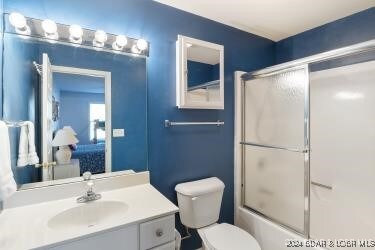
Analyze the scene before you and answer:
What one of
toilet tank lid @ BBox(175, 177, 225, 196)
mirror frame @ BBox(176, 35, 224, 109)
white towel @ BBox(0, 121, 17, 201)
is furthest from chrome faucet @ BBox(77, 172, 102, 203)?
mirror frame @ BBox(176, 35, 224, 109)

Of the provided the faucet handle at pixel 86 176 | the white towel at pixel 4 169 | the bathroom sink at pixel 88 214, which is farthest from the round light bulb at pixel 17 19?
the bathroom sink at pixel 88 214

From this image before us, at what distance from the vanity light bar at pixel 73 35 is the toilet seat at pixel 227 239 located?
152cm

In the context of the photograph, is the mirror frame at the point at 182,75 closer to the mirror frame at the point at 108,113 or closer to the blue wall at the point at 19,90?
the mirror frame at the point at 108,113

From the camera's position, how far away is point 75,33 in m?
1.33

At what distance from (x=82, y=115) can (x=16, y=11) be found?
707 millimetres

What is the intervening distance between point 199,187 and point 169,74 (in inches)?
38.8

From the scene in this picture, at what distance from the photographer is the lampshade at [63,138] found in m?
1.35

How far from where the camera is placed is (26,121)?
3.92 ft

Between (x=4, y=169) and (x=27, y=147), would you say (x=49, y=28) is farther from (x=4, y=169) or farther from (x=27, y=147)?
(x=4, y=169)

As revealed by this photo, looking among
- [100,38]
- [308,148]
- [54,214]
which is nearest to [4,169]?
[54,214]

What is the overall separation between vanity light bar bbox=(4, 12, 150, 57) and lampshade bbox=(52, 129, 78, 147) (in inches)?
23.1

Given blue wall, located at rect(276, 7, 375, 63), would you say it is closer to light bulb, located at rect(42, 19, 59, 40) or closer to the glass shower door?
the glass shower door

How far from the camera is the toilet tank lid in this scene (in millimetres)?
1662

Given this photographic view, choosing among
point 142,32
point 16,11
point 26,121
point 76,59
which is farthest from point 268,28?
point 26,121
